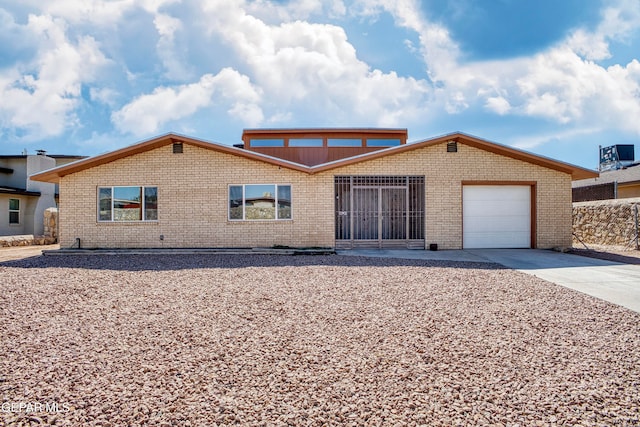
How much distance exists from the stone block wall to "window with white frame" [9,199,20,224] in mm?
26597

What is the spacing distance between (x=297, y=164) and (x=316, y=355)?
9.09 metres

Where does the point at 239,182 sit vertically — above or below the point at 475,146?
below

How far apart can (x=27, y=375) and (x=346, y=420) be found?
277cm

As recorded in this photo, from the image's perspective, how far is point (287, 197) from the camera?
12.4 metres

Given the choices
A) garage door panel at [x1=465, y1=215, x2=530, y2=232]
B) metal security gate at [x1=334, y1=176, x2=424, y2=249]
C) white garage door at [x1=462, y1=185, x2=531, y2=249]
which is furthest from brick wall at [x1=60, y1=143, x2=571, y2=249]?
garage door panel at [x1=465, y1=215, x2=530, y2=232]

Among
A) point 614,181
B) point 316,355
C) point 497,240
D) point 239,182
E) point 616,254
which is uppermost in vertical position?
point 614,181

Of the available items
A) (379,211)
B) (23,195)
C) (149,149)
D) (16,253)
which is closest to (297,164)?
(379,211)

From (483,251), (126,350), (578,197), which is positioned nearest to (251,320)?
(126,350)

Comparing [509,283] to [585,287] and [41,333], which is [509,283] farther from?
[41,333]

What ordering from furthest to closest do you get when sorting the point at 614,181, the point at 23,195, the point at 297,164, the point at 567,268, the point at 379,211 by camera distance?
1. the point at 614,181
2. the point at 23,195
3. the point at 379,211
4. the point at 297,164
5. the point at 567,268

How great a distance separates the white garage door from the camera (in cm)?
1261

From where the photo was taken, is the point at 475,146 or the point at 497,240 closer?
the point at 475,146

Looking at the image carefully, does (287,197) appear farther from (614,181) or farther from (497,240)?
(614,181)

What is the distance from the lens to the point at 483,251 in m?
11.9
